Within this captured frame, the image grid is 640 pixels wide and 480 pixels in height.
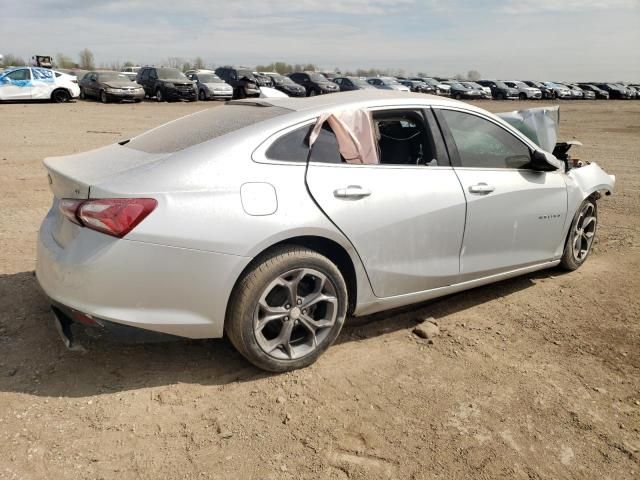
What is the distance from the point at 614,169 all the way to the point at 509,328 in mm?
8605

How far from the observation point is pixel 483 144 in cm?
392

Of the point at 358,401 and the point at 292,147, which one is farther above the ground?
the point at 292,147

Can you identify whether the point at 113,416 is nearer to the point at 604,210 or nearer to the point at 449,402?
the point at 449,402

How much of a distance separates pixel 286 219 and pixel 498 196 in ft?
5.75

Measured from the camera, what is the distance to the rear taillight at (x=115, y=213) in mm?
2625

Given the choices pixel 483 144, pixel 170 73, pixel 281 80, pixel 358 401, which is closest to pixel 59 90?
pixel 170 73

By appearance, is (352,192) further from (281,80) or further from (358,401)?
(281,80)

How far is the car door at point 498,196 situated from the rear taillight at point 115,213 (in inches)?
83.2

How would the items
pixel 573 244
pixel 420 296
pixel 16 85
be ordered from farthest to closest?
pixel 16 85 < pixel 573 244 < pixel 420 296

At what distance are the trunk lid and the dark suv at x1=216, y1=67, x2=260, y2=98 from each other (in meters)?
27.3

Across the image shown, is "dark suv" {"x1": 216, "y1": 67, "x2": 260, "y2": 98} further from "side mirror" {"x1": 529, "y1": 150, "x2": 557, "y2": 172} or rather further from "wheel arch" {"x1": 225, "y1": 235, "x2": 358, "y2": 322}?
"wheel arch" {"x1": 225, "y1": 235, "x2": 358, "y2": 322}

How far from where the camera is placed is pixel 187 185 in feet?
9.07

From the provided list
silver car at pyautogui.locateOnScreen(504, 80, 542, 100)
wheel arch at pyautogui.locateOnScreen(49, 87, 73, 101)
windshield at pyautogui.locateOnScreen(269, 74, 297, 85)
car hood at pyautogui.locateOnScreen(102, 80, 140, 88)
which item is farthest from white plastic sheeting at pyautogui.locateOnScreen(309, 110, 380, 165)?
silver car at pyautogui.locateOnScreen(504, 80, 542, 100)

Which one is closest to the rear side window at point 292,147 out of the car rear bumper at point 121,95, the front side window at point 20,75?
the front side window at point 20,75
